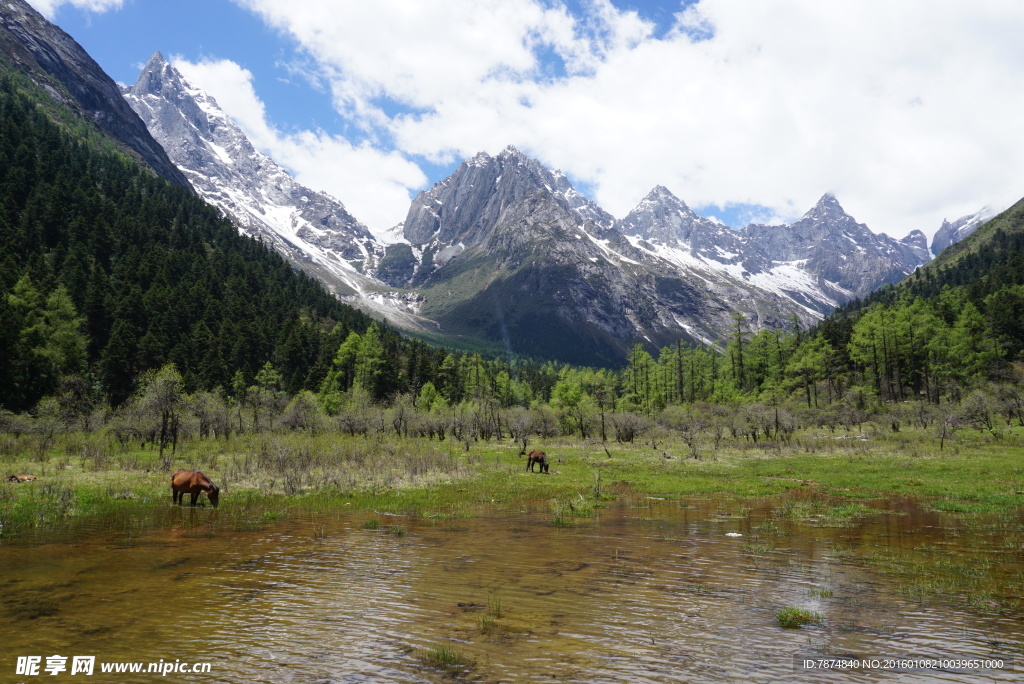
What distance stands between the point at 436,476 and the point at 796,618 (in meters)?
27.2

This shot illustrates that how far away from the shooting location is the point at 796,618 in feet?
34.8

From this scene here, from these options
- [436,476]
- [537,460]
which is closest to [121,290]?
[436,476]

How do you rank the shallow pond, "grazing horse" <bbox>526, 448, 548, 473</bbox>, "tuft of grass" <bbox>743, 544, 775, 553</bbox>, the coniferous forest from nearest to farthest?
1. the shallow pond
2. "tuft of grass" <bbox>743, 544, 775, 553</bbox>
3. "grazing horse" <bbox>526, 448, 548, 473</bbox>
4. the coniferous forest

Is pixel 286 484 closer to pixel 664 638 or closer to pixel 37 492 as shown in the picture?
pixel 37 492

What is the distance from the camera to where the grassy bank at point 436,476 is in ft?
78.0

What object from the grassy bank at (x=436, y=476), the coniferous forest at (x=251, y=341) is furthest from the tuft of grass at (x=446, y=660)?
the coniferous forest at (x=251, y=341)

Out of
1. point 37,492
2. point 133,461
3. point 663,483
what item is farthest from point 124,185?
point 663,483

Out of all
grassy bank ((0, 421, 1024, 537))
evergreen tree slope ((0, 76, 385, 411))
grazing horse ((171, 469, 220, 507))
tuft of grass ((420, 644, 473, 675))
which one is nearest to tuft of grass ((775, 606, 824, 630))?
tuft of grass ((420, 644, 473, 675))

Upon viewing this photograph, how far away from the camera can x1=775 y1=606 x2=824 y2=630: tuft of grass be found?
10336 millimetres

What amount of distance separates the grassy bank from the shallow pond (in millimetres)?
5566

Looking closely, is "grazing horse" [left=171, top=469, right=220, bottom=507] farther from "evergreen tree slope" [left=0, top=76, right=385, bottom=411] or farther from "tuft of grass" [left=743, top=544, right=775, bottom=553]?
"evergreen tree slope" [left=0, top=76, right=385, bottom=411]

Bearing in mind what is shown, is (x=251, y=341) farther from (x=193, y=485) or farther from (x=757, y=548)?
(x=757, y=548)

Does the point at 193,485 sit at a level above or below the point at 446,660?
above

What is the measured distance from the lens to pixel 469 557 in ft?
52.2
